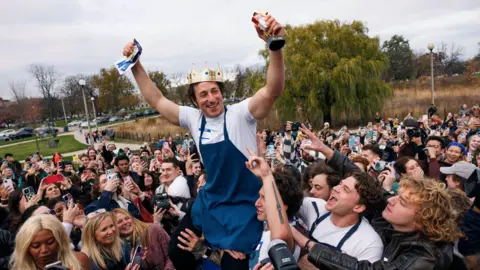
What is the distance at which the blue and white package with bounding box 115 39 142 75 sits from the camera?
2.66 meters

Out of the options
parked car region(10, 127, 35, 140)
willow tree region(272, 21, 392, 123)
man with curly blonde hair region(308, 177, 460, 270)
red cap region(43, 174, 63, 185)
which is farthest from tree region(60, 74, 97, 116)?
man with curly blonde hair region(308, 177, 460, 270)

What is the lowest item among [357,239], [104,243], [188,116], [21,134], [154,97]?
[21,134]

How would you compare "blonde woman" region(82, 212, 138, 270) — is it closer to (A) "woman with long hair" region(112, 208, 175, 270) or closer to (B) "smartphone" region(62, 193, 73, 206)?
(A) "woman with long hair" region(112, 208, 175, 270)

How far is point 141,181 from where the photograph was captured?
6.80 m

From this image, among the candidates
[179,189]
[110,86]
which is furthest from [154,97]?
[110,86]

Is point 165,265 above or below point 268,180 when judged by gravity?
A: below

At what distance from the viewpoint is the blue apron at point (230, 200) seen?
2.37 m

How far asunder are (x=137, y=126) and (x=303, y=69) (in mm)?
21355

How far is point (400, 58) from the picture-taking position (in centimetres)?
5925

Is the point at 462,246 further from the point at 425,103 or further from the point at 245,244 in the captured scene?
the point at 425,103

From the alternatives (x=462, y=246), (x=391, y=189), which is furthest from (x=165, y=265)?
(x=462, y=246)

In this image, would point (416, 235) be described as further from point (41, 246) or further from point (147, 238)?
point (41, 246)

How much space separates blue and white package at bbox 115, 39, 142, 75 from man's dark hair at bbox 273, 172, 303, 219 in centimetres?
151

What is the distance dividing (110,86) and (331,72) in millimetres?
52948
